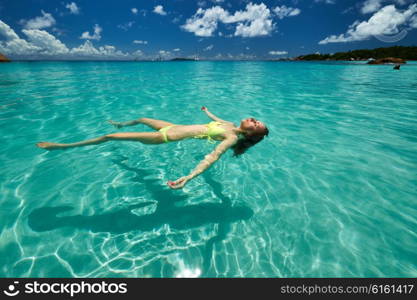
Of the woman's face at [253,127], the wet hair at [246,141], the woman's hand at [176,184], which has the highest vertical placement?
the woman's face at [253,127]

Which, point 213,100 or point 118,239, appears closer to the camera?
point 118,239

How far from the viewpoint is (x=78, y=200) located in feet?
13.5

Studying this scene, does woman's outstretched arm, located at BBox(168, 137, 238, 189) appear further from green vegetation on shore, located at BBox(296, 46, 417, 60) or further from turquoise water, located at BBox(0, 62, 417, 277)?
green vegetation on shore, located at BBox(296, 46, 417, 60)

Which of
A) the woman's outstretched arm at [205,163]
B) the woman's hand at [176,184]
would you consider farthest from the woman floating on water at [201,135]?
the woman's hand at [176,184]

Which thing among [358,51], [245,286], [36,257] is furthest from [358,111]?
[358,51]

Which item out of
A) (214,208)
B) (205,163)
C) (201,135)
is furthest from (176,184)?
(201,135)

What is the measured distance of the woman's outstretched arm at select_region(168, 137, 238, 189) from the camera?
2.75 metres

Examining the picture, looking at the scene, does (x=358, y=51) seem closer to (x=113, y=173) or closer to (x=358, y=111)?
(x=358, y=111)

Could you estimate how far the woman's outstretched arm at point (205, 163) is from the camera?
2746 mm

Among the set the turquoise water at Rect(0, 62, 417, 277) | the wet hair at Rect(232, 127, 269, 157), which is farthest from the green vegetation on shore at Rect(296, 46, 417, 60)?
the wet hair at Rect(232, 127, 269, 157)

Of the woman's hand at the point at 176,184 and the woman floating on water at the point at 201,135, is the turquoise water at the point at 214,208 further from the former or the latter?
the woman's hand at the point at 176,184

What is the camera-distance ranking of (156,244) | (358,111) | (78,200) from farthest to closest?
(358,111)
(78,200)
(156,244)

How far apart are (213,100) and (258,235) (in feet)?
34.1

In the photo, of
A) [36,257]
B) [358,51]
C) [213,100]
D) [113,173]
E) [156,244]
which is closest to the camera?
[36,257]
